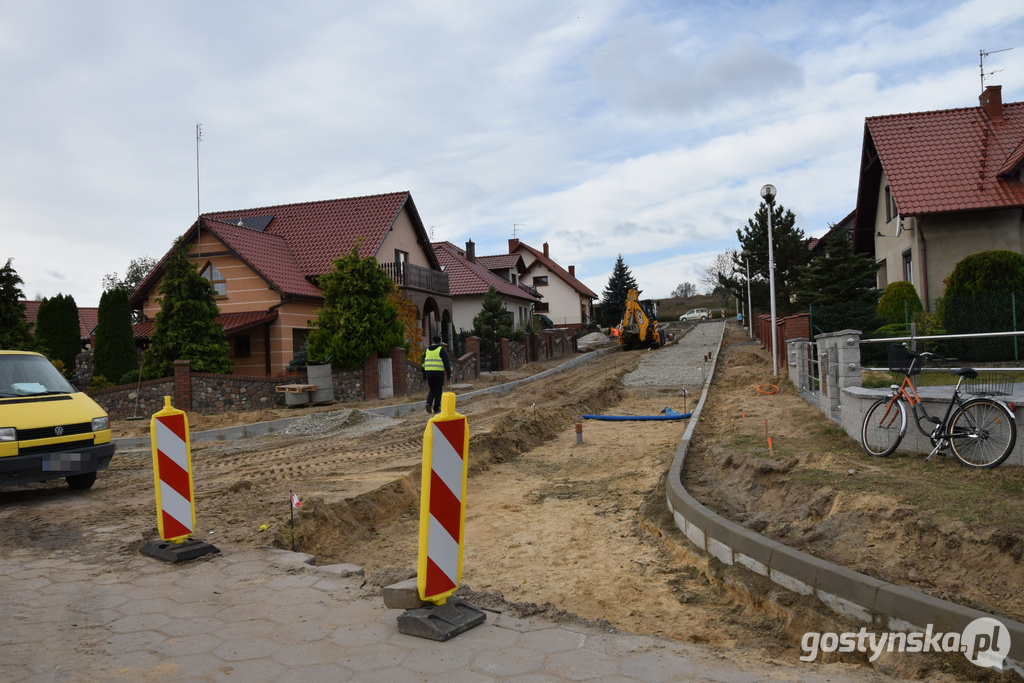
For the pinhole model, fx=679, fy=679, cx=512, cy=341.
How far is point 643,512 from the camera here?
7016 millimetres

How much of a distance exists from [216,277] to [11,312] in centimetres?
600

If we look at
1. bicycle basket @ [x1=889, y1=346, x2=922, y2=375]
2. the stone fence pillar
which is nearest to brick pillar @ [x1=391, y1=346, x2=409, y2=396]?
the stone fence pillar

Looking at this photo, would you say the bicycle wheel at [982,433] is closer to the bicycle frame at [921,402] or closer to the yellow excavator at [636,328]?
the bicycle frame at [921,402]

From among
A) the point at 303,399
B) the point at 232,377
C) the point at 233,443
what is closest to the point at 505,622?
Result: the point at 233,443

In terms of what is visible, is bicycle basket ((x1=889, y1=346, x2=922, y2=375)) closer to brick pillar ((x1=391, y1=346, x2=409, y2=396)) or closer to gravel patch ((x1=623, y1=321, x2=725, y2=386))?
gravel patch ((x1=623, y1=321, x2=725, y2=386))

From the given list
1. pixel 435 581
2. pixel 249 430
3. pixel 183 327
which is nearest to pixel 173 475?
pixel 435 581

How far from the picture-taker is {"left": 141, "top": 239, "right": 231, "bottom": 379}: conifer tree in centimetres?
1872

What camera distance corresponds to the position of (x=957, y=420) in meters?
6.68

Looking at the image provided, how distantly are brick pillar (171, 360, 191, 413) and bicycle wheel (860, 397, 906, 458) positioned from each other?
1592 cm

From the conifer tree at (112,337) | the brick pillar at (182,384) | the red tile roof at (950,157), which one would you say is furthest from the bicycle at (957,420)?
the conifer tree at (112,337)

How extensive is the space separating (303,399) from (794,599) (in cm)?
1523

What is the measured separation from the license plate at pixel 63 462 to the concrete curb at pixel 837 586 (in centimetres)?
697

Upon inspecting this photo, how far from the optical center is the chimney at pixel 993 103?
878 inches

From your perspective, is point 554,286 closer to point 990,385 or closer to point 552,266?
point 552,266
